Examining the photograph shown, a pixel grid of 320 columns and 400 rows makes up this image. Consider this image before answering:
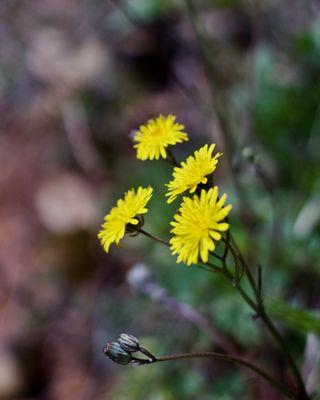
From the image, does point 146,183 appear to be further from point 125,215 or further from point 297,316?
point 125,215

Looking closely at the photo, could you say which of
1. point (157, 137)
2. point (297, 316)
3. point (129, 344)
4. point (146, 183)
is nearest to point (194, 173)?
point (157, 137)

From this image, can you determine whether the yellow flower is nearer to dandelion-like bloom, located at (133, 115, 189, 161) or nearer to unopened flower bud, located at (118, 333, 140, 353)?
dandelion-like bloom, located at (133, 115, 189, 161)

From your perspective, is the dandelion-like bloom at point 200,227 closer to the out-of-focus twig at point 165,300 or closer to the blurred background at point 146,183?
the blurred background at point 146,183

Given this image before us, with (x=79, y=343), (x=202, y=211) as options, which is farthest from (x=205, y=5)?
(x=202, y=211)

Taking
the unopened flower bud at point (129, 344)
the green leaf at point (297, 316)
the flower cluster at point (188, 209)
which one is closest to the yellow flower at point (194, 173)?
the flower cluster at point (188, 209)

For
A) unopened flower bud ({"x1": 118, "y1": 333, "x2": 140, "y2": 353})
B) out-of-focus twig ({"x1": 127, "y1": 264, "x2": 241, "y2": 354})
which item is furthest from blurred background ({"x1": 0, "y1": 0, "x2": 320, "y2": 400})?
unopened flower bud ({"x1": 118, "y1": 333, "x2": 140, "y2": 353})

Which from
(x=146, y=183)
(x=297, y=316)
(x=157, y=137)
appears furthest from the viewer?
(x=146, y=183)
